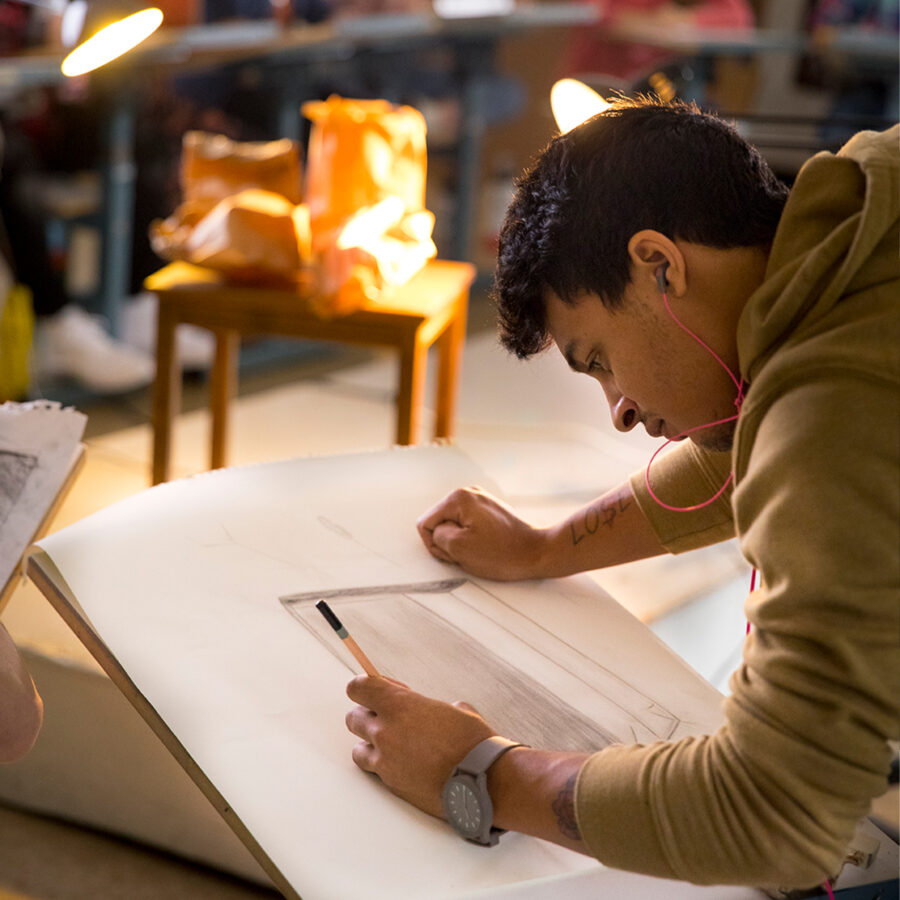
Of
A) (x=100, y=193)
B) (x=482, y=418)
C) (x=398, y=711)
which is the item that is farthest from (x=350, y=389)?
(x=398, y=711)

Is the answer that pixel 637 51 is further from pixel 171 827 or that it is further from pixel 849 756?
pixel 849 756

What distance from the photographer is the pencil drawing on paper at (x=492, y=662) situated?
0.84m

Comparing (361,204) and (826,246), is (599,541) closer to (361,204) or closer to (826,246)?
(826,246)

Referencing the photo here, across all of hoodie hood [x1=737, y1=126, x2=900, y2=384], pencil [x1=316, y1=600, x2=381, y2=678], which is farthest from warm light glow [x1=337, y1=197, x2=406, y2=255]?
hoodie hood [x1=737, y1=126, x2=900, y2=384]

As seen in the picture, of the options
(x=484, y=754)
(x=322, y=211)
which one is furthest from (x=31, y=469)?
(x=322, y=211)

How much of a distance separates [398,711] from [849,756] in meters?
0.30

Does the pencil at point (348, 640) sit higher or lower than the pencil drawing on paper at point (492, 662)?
higher

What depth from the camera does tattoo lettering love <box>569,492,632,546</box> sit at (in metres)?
1.07

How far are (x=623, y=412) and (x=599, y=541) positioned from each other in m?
0.21

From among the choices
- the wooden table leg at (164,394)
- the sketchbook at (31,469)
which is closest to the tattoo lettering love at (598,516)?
the sketchbook at (31,469)

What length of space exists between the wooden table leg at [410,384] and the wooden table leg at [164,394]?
0.43 meters

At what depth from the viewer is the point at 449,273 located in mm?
2180

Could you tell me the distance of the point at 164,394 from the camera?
2.07 metres

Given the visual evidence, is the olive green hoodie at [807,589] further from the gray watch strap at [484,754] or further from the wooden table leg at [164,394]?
the wooden table leg at [164,394]
